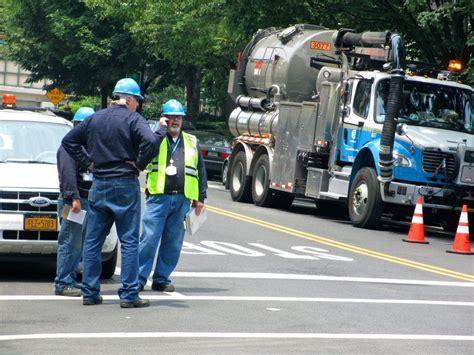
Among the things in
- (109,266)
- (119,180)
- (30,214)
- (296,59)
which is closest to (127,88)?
(119,180)

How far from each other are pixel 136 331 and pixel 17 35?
48.7 meters

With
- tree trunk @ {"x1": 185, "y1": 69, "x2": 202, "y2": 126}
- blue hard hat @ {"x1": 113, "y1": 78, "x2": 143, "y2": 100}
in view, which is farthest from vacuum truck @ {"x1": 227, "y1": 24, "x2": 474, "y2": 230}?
tree trunk @ {"x1": 185, "y1": 69, "x2": 202, "y2": 126}

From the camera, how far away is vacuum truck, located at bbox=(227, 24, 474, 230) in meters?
19.5

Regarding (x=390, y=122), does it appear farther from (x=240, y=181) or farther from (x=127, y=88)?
(x=127, y=88)

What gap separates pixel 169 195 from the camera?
A: 1106 cm

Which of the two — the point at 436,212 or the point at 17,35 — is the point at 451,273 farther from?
the point at 17,35

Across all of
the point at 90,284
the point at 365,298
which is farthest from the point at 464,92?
the point at 90,284

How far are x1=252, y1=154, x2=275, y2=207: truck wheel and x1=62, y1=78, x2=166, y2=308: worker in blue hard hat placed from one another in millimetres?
Answer: 13589

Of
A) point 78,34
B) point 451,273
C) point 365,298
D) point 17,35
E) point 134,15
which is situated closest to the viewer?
point 365,298

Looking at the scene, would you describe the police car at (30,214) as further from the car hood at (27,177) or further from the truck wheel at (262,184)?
the truck wheel at (262,184)

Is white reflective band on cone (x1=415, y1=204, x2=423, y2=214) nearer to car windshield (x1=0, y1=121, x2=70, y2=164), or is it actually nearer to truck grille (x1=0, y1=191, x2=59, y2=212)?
car windshield (x1=0, y1=121, x2=70, y2=164)

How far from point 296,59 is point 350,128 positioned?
2.85 meters

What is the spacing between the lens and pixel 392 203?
65.4 ft

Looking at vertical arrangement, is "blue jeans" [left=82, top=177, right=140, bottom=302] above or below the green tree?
below
